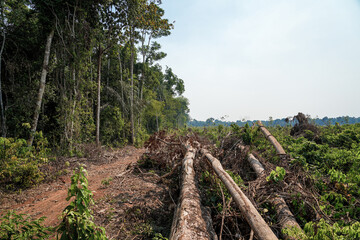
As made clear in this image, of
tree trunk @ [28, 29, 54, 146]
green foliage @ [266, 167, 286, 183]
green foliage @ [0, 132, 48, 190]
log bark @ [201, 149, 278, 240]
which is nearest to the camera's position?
log bark @ [201, 149, 278, 240]

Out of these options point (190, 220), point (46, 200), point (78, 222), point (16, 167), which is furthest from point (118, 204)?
point (16, 167)

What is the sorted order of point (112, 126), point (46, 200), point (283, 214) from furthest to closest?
point (112, 126) < point (46, 200) < point (283, 214)

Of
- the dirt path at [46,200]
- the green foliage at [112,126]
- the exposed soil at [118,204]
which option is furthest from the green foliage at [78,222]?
the green foliage at [112,126]

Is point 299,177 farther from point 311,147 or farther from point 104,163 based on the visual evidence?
point 104,163

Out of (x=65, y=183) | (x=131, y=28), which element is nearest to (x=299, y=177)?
(x=65, y=183)

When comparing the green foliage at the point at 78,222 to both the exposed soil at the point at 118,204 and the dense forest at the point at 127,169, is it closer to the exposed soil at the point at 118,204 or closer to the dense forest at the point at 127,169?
the dense forest at the point at 127,169

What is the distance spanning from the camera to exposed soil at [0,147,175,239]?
Answer: 301cm

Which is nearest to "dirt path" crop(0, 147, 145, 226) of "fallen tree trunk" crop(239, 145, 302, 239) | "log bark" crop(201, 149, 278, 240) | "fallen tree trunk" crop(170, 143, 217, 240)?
"fallen tree trunk" crop(170, 143, 217, 240)

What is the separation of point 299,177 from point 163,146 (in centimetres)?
553

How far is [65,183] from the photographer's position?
5.50 metres

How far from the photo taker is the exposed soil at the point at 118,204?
9.87 feet

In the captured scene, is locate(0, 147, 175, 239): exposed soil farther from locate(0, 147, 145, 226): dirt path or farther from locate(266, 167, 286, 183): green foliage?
locate(266, 167, 286, 183): green foliage

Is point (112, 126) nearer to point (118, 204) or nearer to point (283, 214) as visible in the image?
point (118, 204)

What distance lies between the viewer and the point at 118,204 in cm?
376
